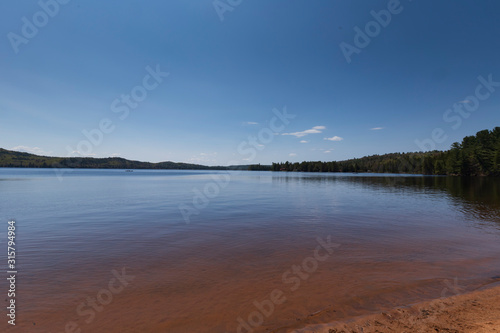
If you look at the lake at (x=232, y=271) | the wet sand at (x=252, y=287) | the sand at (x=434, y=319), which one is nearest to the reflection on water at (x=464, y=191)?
the lake at (x=232, y=271)

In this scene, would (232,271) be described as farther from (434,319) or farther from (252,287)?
(434,319)

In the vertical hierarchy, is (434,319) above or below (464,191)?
below

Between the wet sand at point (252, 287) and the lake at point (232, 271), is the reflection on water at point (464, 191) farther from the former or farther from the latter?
the wet sand at point (252, 287)

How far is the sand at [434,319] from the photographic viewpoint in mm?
5312

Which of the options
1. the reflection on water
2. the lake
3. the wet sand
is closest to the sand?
the wet sand

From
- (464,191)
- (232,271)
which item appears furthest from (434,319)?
(464,191)

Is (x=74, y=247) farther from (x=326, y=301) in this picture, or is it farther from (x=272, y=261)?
(x=326, y=301)

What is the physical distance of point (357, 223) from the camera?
17.3m

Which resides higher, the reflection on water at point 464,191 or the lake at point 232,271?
the reflection on water at point 464,191

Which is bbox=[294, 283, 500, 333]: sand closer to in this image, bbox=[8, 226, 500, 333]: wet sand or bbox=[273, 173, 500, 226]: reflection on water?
bbox=[8, 226, 500, 333]: wet sand

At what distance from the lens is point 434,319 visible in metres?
5.68

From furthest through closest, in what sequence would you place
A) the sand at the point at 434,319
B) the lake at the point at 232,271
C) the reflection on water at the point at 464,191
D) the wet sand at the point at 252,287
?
the reflection on water at the point at 464,191, the lake at the point at 232,271, the wet sand at the point at 252,287, the sand at the point at 434,319

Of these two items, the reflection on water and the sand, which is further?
the reflection on water

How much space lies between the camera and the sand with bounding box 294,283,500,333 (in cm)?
531
